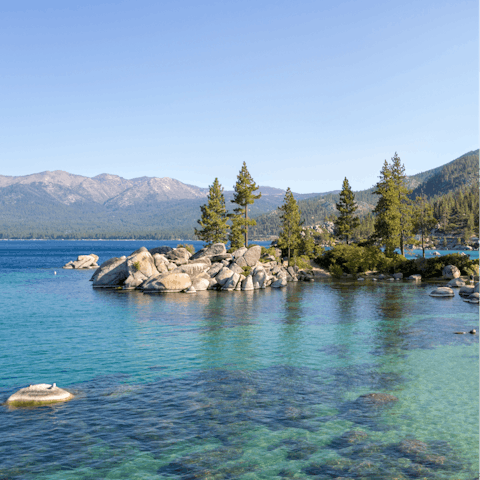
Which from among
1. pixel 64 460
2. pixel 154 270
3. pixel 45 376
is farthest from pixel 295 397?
pixel 154 270

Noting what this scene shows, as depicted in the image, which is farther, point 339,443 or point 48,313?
point 48,313

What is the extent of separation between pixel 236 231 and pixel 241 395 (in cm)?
6406

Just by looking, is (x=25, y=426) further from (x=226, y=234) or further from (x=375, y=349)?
(x=226, y=234)

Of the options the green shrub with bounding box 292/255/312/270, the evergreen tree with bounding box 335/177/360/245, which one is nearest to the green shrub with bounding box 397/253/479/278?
the green shrub with bounding box 292/255/312/270

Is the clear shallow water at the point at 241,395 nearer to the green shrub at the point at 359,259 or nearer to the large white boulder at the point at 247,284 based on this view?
the large white boulder at the point at 247,284

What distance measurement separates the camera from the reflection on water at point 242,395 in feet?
45.1

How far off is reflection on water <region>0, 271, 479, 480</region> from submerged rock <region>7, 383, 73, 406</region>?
57cm

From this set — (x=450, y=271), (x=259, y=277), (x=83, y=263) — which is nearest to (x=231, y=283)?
(x=259, y=277)

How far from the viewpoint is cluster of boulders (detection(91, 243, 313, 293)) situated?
6078cm

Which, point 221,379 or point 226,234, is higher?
point 226,234

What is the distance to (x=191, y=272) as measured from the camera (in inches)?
2596

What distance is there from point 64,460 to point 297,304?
38.1 metres

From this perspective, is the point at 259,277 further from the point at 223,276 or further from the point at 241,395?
the point at 241,395

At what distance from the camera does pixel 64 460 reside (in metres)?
13.8
